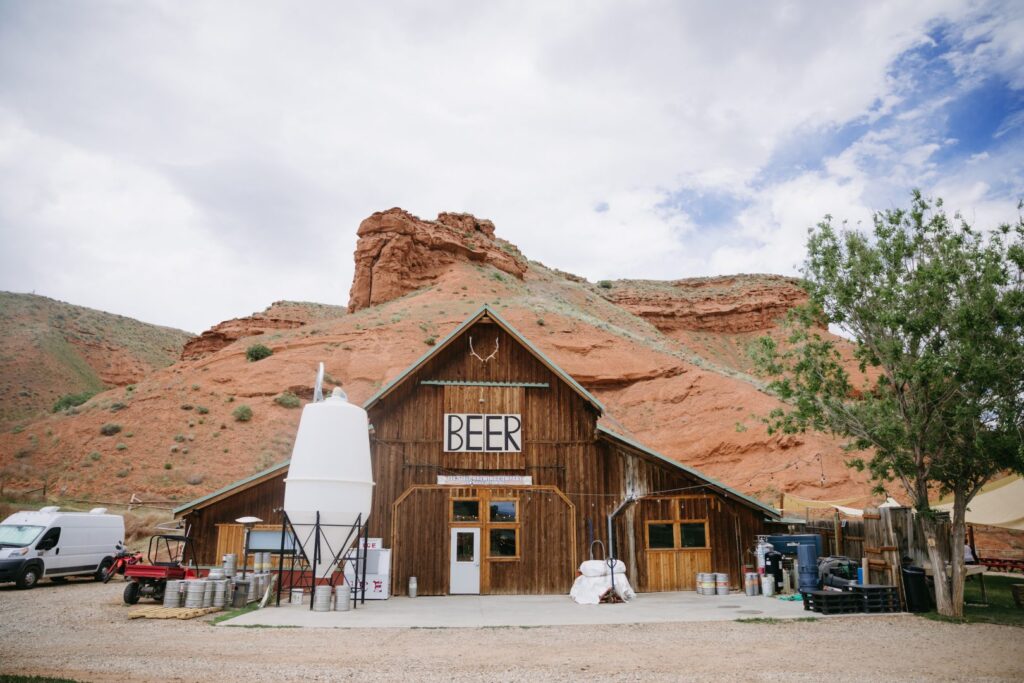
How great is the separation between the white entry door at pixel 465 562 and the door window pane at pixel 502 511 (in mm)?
645

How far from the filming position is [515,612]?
A: 15969 millimetres

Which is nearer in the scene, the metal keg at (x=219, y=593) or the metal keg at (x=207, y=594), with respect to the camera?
the metal keg at (x=207, y=594)

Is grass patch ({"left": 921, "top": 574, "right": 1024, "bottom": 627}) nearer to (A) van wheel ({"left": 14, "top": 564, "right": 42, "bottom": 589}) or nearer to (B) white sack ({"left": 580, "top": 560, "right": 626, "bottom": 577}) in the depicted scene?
(B) white sack ({"left": 580, "top": 560, "right": 626, "bottom": 577})

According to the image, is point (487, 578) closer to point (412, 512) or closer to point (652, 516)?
point (412, 512)

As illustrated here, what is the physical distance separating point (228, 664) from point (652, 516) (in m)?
13.2

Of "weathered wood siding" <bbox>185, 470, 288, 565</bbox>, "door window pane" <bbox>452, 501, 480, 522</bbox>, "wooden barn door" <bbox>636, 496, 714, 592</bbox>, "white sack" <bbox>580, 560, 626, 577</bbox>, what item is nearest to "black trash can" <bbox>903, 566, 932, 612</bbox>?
"wooden barn door" <bbox>636, 496, 714, 592</bbox>

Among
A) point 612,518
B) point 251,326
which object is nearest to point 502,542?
point 612,518

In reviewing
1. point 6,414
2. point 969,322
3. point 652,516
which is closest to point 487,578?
point 652,516

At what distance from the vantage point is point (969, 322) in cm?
1441

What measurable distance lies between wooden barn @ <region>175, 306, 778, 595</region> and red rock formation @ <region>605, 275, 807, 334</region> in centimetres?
7219

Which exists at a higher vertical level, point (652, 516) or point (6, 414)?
point (6, 414)

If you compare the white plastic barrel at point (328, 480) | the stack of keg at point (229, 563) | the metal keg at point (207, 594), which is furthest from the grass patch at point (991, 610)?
the stack of keg at point (229, 563)

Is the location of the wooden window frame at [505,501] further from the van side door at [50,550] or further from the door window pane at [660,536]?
the van side door at [50,550]

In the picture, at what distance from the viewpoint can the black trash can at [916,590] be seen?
15830 mm
